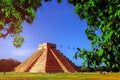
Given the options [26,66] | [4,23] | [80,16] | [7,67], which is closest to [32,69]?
[26,66]

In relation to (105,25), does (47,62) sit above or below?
above

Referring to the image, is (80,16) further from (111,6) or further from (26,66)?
(26,66)

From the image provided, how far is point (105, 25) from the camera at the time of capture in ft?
29.9

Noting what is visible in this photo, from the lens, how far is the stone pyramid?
69519 millimetres

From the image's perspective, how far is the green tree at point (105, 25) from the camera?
29.2 feet

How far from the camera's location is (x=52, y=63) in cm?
7238

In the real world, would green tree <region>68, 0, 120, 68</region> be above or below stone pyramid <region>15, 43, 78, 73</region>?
below

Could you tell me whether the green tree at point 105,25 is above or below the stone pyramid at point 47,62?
below

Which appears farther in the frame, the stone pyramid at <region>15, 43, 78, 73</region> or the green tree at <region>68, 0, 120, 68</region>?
the stone pyramid at <region>15, 43, 78, 73</region>

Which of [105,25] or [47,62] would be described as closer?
[105,25]

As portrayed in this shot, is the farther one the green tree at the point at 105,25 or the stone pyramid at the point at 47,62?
the stone pyramid at the point at 47,62

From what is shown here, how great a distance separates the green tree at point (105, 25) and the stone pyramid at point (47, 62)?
57.2m

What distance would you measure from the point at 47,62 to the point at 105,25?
62.6 meters

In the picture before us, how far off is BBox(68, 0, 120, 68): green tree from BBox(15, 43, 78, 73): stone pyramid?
57.2 meters
